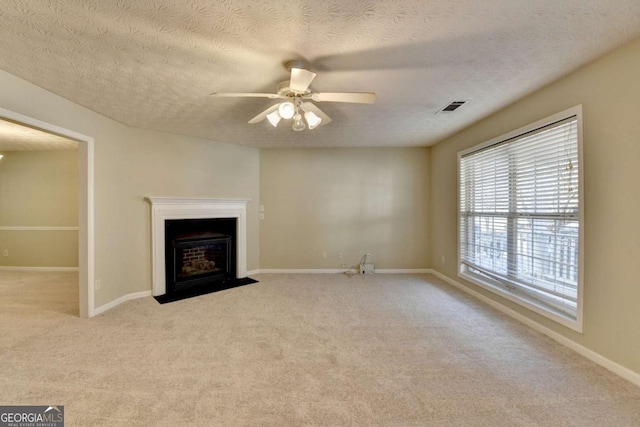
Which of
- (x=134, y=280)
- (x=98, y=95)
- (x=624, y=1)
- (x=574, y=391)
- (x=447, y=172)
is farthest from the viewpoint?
(x=447, y=172)

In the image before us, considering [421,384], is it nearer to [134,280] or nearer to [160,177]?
[134,280]

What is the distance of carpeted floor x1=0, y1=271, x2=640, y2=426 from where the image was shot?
1534 mm

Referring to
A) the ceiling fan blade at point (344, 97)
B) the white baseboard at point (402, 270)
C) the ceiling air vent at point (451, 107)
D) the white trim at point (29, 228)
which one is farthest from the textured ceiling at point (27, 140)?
the white baseboard at point (402, 270)

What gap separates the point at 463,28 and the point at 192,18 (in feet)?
5.51

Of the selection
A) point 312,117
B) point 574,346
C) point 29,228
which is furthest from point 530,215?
point 29,228

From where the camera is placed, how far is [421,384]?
70.2 inches

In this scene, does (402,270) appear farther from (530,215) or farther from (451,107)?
(451,107)

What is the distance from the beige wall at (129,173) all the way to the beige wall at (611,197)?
4.44m

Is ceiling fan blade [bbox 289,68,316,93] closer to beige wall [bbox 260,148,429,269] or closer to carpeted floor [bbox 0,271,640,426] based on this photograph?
carpeted floor [bbox 0,271,640,426]

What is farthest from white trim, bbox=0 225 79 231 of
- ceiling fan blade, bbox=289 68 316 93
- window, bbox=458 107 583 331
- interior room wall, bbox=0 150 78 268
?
window, bbox=458 107 583 331

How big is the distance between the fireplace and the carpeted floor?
68 cm

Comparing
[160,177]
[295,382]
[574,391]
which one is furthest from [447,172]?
[160,177]

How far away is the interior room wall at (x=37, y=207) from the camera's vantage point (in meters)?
4.99

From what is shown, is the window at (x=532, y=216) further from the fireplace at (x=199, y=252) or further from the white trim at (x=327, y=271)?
the fireplace at (x=199, y=252)
